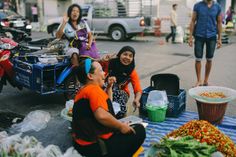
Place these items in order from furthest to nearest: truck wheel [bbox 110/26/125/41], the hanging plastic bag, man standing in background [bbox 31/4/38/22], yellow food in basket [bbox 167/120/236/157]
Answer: man standing in background [bbox 31/4/38/22]
truck wheel [bbox 110/26/125/41]
the hanging plastic bag
yellow food in basket [bbox 167/120/236/157]

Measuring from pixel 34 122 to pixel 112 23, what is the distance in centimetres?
1090

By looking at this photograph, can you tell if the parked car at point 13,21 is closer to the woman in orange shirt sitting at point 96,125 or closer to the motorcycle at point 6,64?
the motorcycle at point 6,64

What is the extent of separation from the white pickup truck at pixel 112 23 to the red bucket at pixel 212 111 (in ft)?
34.3

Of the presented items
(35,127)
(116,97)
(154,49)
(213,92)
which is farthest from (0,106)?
(154,49)

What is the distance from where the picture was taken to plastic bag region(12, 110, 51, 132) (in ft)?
15.4

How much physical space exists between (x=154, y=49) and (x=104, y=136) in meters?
9.93

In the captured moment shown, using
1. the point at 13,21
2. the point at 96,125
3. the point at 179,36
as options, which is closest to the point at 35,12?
the point at 13,21

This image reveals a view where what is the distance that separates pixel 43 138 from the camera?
4512 mm

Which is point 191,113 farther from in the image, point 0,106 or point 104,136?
point 0,106

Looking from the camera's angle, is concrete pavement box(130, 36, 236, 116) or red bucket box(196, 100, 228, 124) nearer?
red bucket box(196, 100, 228, 124)

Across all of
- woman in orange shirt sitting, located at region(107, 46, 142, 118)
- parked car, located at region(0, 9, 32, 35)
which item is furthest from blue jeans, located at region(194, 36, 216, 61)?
parked car, located at region(0, 9, 32, 35)

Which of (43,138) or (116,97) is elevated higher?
(116,97)

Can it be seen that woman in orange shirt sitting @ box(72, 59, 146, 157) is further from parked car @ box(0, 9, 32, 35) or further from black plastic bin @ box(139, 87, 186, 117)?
parked car @ box(0, 9, 32, 35)

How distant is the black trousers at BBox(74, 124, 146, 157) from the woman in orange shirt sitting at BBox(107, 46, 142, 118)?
1.39 m
